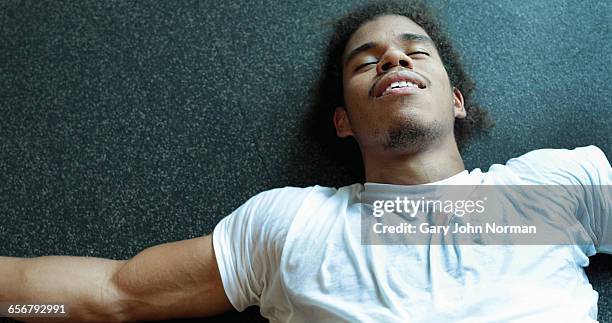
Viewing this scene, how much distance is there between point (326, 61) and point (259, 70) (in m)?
0.18

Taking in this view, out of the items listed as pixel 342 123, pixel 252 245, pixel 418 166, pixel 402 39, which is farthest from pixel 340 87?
pixel 252 245

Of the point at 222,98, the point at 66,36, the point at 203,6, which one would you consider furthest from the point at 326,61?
the point at 66,36

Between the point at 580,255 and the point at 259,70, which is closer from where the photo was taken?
the point at 580,255

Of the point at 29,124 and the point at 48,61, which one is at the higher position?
the point at 48,61

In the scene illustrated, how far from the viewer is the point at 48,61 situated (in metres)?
1.53

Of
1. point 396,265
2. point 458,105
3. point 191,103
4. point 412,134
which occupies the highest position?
point 191,103

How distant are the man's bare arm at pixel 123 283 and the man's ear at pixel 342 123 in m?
0.40

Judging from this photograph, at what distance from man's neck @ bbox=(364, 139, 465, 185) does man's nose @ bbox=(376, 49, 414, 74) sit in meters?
0.18

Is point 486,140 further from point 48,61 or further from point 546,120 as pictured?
point 48,61

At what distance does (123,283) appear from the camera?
46.3 inches

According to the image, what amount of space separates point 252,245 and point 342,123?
1.27 feet

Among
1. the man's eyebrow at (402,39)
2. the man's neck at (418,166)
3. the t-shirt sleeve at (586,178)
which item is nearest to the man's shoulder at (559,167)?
the t-shirt sleeve at (586,178)

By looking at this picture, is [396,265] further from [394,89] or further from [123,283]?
[123,283]

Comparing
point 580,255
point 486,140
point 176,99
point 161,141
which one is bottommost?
point 580,255
